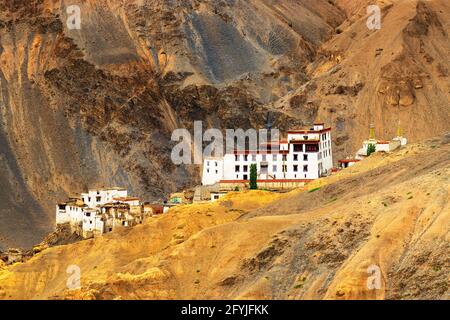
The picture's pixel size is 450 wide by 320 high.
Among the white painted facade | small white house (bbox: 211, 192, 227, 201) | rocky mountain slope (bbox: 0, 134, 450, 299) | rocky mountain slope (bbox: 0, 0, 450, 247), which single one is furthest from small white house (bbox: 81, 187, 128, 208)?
rocky mountain slope (bbox: 0, 0, 450, 247)

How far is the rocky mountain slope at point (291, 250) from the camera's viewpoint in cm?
7031

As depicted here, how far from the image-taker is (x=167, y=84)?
489 ft

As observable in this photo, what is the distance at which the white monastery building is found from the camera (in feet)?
350

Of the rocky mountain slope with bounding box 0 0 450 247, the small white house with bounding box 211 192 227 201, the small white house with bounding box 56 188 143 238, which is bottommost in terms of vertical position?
the small white house with bounding box 56 188 143 238

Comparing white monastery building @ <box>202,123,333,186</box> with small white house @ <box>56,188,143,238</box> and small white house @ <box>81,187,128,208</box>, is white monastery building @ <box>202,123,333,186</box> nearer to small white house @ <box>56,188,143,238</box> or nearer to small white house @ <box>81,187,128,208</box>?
small white house @ <box>56,188,143,238</box>

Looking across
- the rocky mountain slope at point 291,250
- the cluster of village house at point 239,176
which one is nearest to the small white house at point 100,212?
the cluster of village house at point 239,176

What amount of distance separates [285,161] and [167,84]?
44.1 m

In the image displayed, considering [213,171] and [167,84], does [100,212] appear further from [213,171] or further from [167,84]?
[167,84]

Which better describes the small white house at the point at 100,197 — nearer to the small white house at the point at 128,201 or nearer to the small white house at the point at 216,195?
the small white house at the point at 128,201

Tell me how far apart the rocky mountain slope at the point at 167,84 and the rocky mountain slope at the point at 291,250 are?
136 feet

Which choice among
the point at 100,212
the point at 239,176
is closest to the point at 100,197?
the point at 100,212

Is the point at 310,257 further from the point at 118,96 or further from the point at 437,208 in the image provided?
the point at 118,96

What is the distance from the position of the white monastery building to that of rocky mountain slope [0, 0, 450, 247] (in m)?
26.5
